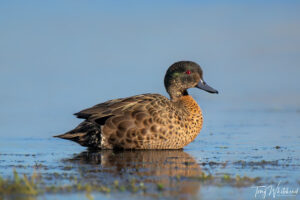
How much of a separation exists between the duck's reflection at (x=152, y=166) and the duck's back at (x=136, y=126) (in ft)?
0.70

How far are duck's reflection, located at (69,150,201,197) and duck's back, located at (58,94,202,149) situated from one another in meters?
0.21

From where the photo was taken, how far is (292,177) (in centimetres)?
699

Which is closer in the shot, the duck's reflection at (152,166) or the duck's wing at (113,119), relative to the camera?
the duck's reflection at (152,166)

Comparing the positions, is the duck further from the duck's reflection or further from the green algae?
the green algae

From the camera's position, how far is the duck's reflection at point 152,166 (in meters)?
6.50

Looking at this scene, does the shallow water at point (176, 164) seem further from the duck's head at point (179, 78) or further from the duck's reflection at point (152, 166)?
the duck's head at point (179, 78)

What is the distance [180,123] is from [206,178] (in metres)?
3.09

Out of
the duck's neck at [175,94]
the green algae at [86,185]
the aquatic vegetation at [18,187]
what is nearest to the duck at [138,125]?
the duck's neck at [175,94]

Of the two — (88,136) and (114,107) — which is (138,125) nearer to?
(114,107)

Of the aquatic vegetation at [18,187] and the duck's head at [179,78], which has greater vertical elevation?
the duck's head at [179,78]

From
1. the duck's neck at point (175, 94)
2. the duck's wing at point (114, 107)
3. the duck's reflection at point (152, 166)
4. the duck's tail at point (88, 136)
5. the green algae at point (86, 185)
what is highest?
the duck's neck at point (175, 94)

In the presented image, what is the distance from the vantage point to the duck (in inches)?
378

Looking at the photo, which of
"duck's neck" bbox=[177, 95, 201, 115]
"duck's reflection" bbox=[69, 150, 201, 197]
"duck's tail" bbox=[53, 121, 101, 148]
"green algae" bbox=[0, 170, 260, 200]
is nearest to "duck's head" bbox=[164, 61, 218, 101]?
"duck's neck" bbox=[177, 95, 201, 115]

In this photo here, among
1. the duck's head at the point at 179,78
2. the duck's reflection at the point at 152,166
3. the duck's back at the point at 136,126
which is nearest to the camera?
the duck's reflection at the point at 152,166
